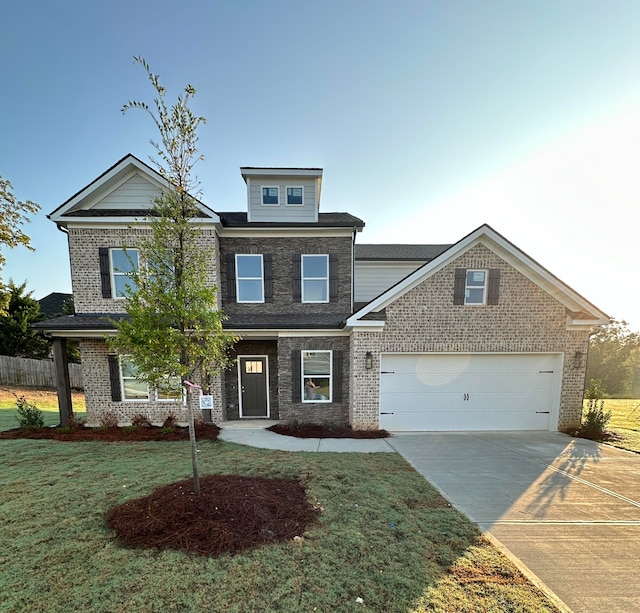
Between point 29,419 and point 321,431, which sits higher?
point 29,419

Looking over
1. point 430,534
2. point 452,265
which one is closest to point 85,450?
point 430,534

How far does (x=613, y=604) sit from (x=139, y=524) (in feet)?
18.1

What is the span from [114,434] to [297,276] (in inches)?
288

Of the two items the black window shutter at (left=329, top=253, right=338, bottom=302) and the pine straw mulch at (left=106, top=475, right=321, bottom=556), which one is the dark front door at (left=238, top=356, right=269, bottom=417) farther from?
the pine straw mulch at (left=106, top=475, right=321, bottom=556)

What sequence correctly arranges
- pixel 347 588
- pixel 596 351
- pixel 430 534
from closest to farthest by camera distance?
pixel 347 588, pixel 430 534, pixel 596 351

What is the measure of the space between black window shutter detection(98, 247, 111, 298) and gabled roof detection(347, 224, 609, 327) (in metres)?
7.86

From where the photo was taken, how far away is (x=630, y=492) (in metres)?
5.15

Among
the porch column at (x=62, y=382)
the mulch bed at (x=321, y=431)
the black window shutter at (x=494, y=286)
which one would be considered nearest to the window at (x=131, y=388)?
the porch column at (x=62, y=382)

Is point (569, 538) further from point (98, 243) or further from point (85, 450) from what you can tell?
point (98, 243)

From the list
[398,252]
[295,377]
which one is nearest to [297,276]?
[295,377]

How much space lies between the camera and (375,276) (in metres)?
13.4

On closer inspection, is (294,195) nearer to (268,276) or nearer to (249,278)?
(268,276)

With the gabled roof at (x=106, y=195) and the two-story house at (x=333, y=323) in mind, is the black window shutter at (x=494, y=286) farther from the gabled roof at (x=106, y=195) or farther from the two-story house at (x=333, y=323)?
the gabled roof at (x=106, y=195)

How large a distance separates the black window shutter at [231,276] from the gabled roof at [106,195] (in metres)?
1.40
